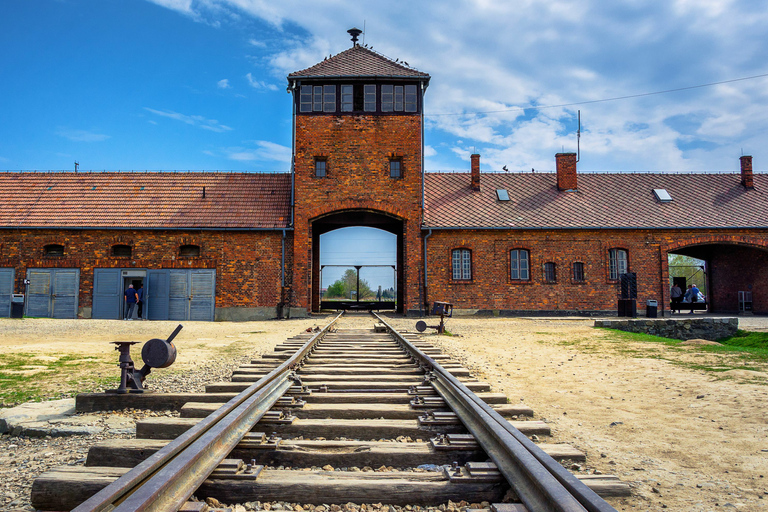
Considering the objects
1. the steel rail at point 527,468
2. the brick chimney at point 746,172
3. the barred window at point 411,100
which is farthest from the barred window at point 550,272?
the steel rail at point 527,468

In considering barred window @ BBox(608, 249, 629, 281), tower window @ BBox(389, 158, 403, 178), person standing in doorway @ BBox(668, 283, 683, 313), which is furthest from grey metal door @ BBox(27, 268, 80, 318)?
person standing in doorway @ BBox(668, 283, 683, 313)

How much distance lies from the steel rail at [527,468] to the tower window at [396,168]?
18.1 metres

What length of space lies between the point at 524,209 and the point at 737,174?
12644 millimetres

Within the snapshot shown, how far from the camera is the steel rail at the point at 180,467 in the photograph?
6.25 ft

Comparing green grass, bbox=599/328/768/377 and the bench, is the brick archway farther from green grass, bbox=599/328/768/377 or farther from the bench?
green grass, bbox=599/328/768/377

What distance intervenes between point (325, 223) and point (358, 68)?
7005mm

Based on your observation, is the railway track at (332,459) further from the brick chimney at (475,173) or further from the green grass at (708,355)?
the brick chimney at (475,173)

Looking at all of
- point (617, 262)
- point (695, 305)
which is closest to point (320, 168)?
point (617, 262)

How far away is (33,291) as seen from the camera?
67.7 ft

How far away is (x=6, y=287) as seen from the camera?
2061cm

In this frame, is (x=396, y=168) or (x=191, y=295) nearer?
(x=191, y=295)

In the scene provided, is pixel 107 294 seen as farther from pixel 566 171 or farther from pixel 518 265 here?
pixel 566 171

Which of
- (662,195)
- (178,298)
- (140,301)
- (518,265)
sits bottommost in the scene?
(140,301)

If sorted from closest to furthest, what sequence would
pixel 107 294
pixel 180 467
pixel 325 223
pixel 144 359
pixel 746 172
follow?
pixel 180 467 → pixel 144 359 → pixel 107 294 → pixel 325 223 → pixel 746 172
